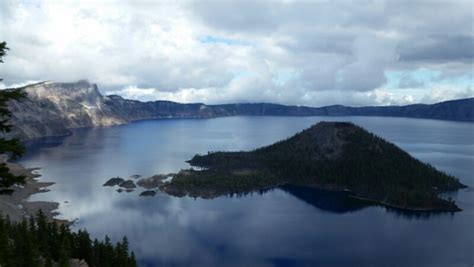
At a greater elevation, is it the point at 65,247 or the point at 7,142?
the point at 7,142

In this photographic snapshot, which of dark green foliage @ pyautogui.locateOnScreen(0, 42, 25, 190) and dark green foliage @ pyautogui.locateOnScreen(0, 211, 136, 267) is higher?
dark green foliage @ pyautogui.locateOnScreen(0, 42, 25, 190)

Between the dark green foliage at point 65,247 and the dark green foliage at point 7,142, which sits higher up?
the dark green foliage at point 7,142

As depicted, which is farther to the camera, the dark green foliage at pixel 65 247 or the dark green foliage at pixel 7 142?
the dark green foliage at pixel 65 247

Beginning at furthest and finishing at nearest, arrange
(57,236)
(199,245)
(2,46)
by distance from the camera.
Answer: (199,245) → (57,236) → (2,46)

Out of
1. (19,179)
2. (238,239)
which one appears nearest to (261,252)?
(238,239)

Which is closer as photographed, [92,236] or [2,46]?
[2,46]

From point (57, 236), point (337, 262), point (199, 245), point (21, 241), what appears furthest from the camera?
point (199, 245)

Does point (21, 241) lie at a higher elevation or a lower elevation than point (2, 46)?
lower

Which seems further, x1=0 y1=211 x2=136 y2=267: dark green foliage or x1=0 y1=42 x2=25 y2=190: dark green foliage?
x1=0 y1=211 x2=136 y2=267: dark green foliage

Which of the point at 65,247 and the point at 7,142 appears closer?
the point at 7,142

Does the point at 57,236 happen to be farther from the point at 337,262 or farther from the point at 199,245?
the point at 337,262

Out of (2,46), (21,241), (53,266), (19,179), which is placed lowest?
(53,266)
